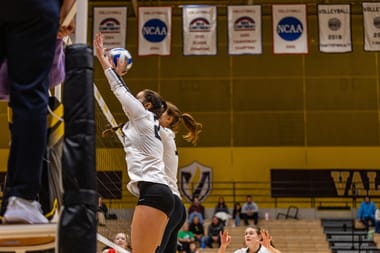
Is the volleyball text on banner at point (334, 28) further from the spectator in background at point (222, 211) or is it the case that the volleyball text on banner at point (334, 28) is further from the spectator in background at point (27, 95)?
the spectator in background at point (27, 95)

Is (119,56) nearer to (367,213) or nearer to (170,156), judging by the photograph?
(170,156)

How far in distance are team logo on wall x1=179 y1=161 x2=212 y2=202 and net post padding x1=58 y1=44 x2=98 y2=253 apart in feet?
72.5

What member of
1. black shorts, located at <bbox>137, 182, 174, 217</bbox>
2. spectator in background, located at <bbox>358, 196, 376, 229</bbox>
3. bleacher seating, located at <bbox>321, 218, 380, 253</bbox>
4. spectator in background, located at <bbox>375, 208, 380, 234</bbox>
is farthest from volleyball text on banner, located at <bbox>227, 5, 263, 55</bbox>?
black shorts, located at <bbox>137, 182, 174, 217</bbox>

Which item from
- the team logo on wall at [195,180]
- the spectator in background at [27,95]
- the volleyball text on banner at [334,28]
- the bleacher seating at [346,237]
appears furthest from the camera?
the team logo on wall at [195,180]

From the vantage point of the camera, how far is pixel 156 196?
4777mm

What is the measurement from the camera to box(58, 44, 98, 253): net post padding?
2.31 m

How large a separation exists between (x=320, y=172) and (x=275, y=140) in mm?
2106

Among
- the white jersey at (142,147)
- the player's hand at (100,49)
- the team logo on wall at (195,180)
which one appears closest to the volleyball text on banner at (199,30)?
the team logo on wall at (195,180)

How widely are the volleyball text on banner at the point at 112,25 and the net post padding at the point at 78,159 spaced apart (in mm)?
16939

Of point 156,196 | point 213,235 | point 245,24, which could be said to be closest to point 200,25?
point 245,24

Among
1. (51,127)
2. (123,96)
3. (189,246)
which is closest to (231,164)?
(189,246)

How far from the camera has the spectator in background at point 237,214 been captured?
2186 centimetres

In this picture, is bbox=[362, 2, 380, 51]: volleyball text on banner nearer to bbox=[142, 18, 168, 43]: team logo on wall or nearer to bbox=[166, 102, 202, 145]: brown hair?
bbox=[142, 18, 168, 43]: team logo on wall

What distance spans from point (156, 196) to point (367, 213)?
1837cm
